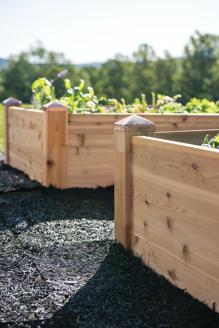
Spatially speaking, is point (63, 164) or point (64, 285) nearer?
point (64, 285)

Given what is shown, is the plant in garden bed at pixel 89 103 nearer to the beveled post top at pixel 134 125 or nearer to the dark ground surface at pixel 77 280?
the dark ground surface at pixel 77 280

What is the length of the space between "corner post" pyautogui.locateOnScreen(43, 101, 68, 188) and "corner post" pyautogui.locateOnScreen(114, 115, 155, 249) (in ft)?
6.15

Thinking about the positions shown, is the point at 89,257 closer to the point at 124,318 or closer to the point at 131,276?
the point at 131,276

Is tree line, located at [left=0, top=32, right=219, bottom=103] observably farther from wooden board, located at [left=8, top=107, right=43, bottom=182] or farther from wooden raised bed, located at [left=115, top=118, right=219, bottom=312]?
wooden raised bed, located at [left=115, top=118, right=219, bottom=312]

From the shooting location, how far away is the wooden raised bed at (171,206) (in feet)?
7.94

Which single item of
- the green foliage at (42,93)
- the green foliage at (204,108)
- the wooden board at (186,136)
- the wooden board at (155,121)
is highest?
the green foliage at (42,93)

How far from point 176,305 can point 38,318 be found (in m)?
0.67

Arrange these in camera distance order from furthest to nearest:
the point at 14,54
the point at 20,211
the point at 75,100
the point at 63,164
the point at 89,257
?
the point at 14,54 → the point at 75,100 → the point at 63,164 → the point at 20,211 → the point at 89,257

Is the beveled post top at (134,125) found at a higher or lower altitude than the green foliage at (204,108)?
lower

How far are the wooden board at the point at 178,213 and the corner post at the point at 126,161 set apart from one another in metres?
0.05

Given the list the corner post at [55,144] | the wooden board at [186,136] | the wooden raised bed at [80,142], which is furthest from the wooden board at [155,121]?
the wooden board at [186,136]

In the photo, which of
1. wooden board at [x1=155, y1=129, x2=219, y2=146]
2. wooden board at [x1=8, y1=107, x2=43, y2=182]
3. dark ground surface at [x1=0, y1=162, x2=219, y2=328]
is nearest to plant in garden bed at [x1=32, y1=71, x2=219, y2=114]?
wooden board at [x1=8, y1=107, x2=43, y2=182]

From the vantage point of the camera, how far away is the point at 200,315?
240cm

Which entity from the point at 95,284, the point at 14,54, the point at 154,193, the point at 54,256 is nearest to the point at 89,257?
the point at 54,256
